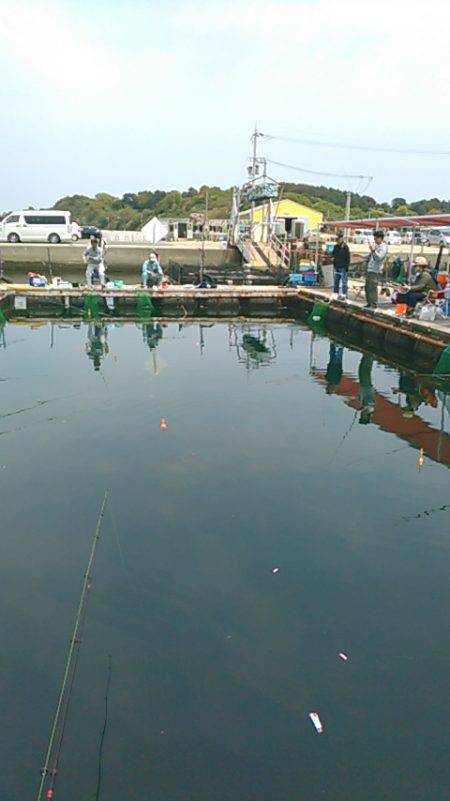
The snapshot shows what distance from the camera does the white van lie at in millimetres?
38719

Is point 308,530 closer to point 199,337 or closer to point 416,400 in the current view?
point 416,400

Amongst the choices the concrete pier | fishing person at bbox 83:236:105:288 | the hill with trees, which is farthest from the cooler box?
the hill with trees

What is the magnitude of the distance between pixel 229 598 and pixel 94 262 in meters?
18.4

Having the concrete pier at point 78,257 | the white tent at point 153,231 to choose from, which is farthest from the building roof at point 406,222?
the concrete pier at point 78,257

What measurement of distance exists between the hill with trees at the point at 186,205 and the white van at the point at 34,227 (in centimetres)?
5557

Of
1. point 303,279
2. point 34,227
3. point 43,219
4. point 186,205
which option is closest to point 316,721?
point 303,279

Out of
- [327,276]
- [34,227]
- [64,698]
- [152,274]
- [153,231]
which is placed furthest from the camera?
[34,227]

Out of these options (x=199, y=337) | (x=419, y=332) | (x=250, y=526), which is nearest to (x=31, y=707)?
(x=250, y=526)

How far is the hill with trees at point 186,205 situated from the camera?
101 meters

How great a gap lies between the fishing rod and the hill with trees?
3429 inches

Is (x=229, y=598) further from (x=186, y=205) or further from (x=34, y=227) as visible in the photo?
(x=186, y=205)

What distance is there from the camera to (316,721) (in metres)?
4.00

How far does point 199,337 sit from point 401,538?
12.3 meters

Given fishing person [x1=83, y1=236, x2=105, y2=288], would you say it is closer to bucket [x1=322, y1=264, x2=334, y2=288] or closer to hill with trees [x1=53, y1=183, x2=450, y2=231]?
bucket [x1=322, y1=264, x2=334, y2=288]
